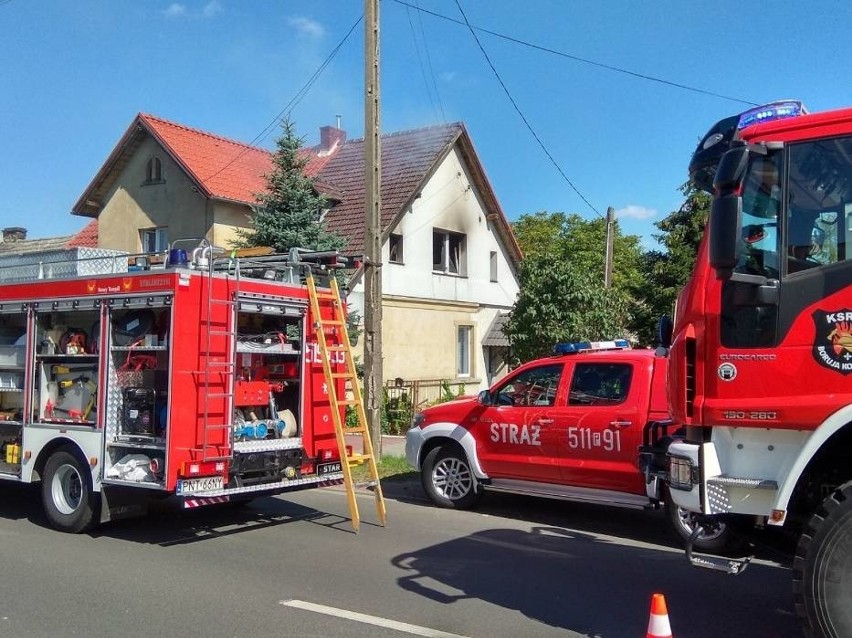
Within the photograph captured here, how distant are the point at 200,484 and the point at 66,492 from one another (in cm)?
181

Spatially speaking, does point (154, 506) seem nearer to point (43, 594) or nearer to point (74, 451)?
point (74, 451)

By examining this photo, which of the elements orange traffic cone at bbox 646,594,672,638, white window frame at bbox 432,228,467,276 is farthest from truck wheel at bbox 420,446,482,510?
white window frame at bbox 432,228,467,276

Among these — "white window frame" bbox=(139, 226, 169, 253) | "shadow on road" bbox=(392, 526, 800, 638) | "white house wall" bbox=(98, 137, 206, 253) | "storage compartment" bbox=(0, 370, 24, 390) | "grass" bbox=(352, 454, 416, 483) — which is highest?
"white house wall" bbox=(98, 137, 206, 253)

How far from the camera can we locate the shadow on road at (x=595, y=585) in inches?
211

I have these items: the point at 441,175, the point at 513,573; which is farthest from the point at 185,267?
the point at 441,175

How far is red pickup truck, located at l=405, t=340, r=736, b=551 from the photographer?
796 cm

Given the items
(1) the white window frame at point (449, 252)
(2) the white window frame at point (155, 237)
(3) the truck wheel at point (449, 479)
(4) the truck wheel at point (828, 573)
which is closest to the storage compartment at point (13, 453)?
(3) the truck wheel at point (449, 479)

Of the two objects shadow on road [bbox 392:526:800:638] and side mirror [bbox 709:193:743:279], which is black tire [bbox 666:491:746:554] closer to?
shadow on road [bbox 392:526:800:638]

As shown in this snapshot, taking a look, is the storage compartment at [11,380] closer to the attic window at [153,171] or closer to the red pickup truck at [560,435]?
the red pickup truck at [560,435]

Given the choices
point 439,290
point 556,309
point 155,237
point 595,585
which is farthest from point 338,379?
point 155,237

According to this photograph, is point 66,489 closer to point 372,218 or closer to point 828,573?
point 372,218

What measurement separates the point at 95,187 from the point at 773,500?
22545mm

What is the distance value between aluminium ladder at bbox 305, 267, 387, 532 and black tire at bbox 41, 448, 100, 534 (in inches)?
97.1

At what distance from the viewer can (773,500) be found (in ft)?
14.3
